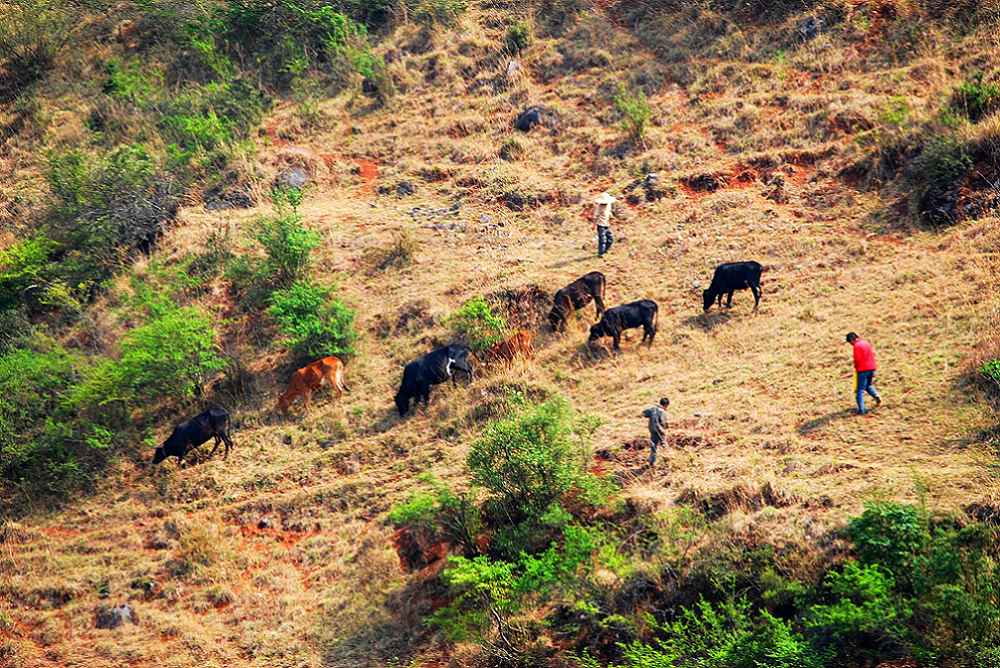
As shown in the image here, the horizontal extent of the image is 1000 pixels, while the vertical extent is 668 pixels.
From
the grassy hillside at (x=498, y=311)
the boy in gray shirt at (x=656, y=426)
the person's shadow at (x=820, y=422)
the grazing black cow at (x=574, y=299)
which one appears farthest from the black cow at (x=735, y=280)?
the boy in gray shirt at (x=656, y=426)

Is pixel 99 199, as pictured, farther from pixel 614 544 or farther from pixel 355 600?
pixel 614 544

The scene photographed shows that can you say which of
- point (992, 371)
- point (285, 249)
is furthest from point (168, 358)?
point (992, 371)

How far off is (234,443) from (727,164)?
12150 millimetres

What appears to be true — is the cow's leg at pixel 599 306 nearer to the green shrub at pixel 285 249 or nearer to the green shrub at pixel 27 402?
the green shrub at pixel 285 249

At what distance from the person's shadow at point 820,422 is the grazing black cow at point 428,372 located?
19.8 ft

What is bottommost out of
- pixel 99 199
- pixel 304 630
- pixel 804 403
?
pixel 304 630

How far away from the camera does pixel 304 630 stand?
13391mm

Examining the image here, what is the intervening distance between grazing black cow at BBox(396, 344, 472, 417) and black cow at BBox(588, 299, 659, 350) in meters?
2.63

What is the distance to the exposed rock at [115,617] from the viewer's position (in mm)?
14211

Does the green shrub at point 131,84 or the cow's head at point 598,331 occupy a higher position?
the green shrub at point 131,84

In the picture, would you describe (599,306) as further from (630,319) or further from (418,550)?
(418,550)

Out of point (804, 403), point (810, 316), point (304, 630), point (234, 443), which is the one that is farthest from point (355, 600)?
point (810, 316)

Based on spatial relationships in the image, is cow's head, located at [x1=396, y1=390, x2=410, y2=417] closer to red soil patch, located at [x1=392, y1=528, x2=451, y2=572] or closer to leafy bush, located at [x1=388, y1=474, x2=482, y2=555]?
red soil patch, located at [x1=392, y1=528, x2=451, y2=572]

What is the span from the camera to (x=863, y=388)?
13.4 metres
